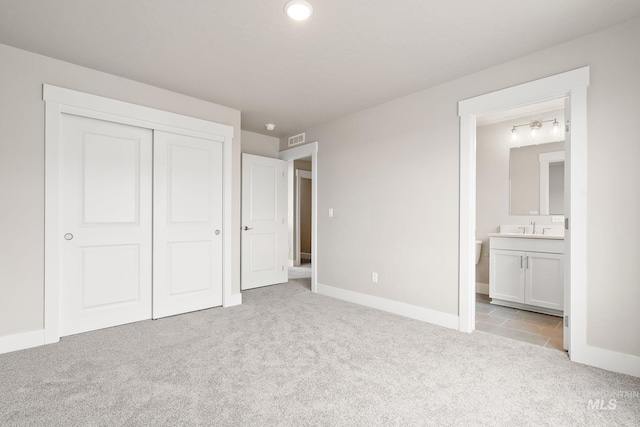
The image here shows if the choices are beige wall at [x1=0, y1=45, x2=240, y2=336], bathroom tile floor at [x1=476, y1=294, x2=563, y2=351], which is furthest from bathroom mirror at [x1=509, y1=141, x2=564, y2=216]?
beige wall at [x1=0, y1=45, x2=240, y2=336]

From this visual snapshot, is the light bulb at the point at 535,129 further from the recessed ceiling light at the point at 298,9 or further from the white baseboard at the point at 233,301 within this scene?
the white baseboard at the point at 233,301

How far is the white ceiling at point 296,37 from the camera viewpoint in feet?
6.89

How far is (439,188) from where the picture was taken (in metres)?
3.29

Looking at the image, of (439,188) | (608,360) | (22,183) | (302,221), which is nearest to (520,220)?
(439,188)

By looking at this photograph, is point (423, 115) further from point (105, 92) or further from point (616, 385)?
point (105, 92)

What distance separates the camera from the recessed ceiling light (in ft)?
6.68

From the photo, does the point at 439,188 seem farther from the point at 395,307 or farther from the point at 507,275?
the point at 507,275

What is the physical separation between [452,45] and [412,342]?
2525 millimetres

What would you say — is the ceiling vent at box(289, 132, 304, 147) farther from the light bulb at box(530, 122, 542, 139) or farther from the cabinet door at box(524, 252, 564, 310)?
the cabinet door at box(524, 252, 564, 310)

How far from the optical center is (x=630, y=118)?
7.36ft

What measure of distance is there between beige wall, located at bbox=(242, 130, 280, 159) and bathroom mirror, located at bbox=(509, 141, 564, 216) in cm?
365

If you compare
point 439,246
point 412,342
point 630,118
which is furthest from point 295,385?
point 630,118

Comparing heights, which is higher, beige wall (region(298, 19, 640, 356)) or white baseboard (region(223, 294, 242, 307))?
beige wall (region(298, 19, 640, 356))

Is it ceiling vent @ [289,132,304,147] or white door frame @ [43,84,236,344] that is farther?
ceiling vent @ [289,132,304,147]
